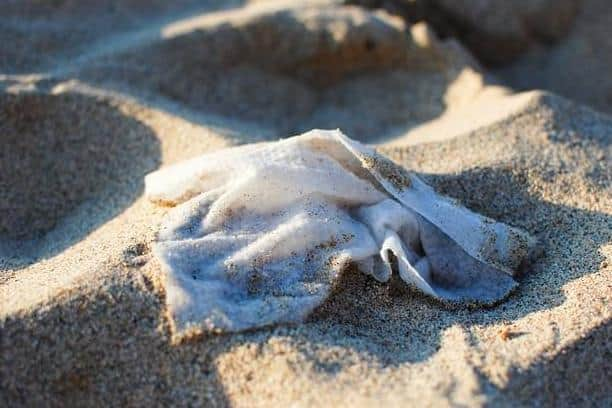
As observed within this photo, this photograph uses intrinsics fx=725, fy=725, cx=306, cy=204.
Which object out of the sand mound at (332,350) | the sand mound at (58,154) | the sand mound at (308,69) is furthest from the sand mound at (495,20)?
the sand mound at (332,350)

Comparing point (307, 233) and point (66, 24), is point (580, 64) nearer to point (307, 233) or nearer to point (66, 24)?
point (307, 233)

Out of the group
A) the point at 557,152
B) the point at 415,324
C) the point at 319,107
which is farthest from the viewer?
the point at 319,107

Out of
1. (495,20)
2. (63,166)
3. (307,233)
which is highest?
(495,20)

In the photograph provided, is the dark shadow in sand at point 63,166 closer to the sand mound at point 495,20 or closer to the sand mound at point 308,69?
the sand mound at point 308,69

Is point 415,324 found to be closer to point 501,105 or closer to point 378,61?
point 501,105

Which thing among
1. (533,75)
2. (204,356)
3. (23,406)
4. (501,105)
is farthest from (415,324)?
(533,75)

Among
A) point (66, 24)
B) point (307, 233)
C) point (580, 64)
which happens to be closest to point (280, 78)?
point (66, 24)
